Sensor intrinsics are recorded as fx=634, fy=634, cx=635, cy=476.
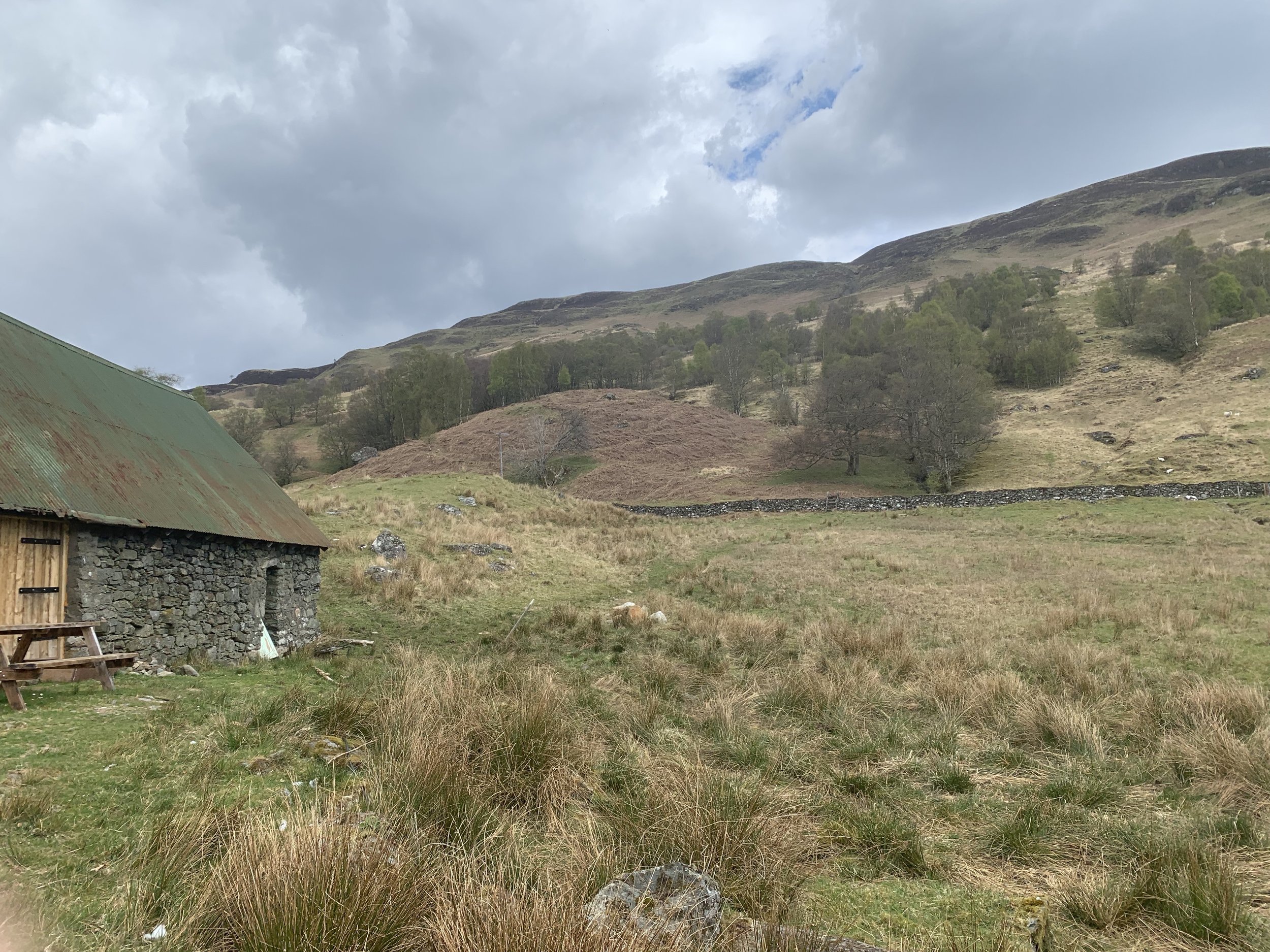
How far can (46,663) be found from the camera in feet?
21.4

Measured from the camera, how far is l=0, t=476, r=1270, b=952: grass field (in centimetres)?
309

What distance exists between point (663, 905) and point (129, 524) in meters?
9.60

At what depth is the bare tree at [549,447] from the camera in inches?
2132

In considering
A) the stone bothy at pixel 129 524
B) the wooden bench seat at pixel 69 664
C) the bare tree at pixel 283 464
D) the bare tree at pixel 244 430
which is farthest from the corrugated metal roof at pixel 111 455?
the bare tree at pixel 244 430

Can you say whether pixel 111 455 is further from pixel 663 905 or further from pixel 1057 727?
pixel 1057 727

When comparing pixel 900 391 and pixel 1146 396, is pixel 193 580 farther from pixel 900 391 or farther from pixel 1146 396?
pixel 1146 396

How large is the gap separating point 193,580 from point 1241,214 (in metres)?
176

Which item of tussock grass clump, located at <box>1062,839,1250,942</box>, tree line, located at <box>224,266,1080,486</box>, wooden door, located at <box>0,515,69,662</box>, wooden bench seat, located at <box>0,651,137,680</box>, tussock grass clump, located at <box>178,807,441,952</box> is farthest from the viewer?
tree line, located at <box>224,266,1080,486</box>

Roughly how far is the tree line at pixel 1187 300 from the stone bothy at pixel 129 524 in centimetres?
7614

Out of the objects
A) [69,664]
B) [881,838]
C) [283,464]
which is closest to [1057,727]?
[881,838]

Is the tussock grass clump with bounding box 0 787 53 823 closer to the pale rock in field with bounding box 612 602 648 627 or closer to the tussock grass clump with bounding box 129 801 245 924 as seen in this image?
the tussock grass clump with bounding box 129 801 245 924

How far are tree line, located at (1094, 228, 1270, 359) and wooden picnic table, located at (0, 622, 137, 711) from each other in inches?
3095

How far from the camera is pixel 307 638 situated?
45.8 feet

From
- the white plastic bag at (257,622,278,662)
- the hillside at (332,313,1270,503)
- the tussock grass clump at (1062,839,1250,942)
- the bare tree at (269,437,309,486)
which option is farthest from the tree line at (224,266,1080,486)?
the tussock grass clump at (1062,839,1250,942)
